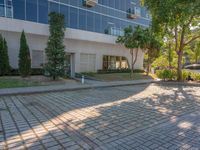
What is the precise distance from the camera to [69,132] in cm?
509

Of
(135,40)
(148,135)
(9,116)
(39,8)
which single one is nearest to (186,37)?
(135,40)

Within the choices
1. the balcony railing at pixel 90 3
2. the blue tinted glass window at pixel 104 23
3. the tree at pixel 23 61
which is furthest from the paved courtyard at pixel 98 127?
the blue tinted glass window at pixel 104 23

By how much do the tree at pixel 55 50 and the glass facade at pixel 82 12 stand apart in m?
3.60

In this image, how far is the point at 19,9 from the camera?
18.4 m

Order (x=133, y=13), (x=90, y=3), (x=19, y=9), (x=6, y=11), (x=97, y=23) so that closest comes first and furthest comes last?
(x=6, y=11) → (x=19, y=9) → (x=90, y=3) → (x=97, y=23) → (x=133, y=13)

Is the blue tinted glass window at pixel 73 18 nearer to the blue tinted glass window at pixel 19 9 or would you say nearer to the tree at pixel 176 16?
the blue tinted glass window at pixel 19 9

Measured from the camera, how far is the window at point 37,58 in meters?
20.1

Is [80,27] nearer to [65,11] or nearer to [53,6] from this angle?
[65,11]

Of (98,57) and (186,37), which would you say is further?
(98,57)

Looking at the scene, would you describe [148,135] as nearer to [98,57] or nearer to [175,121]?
[175,121]

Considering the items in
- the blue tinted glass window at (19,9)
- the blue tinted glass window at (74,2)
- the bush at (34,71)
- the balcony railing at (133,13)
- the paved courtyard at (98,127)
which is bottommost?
the paved courtyard at (98,127)

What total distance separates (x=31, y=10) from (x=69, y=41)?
5.49m

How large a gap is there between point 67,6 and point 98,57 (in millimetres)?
8019

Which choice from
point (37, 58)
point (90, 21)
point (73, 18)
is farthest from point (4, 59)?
point (90, 21)
